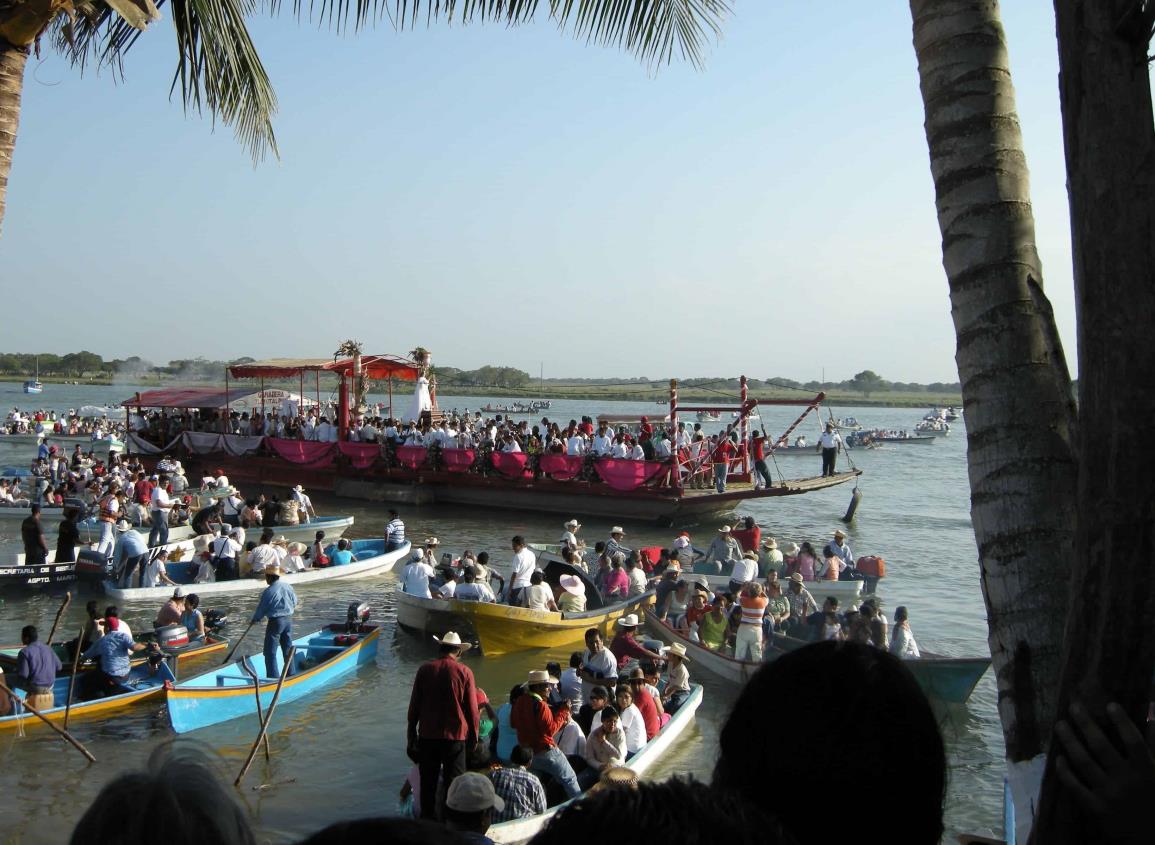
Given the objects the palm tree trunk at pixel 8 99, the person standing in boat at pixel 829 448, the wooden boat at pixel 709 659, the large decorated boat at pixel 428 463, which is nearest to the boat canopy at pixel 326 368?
the large decorated boat at pixel 428 463

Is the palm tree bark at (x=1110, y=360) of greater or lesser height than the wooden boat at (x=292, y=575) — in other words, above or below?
above

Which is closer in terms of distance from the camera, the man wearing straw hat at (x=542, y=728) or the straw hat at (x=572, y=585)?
the man wearing straw hat at (x=542, y=728)

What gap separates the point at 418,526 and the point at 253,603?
36.0 ft

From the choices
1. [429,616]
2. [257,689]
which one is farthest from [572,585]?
Result: [257,689]

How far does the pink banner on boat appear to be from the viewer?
3375 cm

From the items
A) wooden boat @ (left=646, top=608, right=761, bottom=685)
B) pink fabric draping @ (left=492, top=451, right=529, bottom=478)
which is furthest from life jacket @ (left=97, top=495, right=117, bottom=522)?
wooden boat @ (left=646, top=608, right=761, bottom=685)

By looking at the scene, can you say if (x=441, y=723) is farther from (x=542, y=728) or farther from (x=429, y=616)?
(x=429, y=616)

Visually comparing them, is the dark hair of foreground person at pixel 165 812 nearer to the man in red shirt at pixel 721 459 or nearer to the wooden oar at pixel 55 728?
the wooden oar at pixel 55 728

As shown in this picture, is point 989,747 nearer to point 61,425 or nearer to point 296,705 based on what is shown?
point 296,705

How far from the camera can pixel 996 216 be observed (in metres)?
3.14

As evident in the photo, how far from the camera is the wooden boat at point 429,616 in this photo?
1586cm

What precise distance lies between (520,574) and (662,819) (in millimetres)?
15513

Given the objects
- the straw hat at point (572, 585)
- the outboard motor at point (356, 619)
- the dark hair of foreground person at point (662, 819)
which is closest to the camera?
the dark hair of foreground person at point (662, 819)

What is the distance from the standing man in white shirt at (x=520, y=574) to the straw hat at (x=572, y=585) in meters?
0.58
